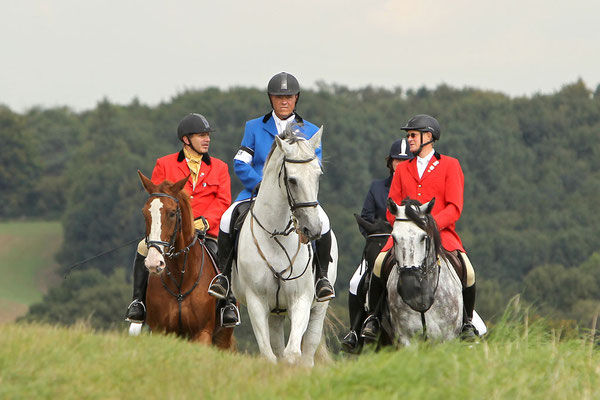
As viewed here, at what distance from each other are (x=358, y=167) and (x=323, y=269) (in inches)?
4005

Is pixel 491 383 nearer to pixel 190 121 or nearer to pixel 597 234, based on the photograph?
pixel 190 121

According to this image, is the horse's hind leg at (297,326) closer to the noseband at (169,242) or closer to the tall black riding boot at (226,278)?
the tall black riding boot at (226,278)

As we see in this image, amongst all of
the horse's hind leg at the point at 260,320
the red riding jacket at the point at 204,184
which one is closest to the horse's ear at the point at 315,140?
the horse's hind leg at the point at 260,320

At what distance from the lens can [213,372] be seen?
28.2 ft

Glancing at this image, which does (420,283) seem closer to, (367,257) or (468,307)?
(468,307)

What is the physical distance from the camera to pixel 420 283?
34.2 feet

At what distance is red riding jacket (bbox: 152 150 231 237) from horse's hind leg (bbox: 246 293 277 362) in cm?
180

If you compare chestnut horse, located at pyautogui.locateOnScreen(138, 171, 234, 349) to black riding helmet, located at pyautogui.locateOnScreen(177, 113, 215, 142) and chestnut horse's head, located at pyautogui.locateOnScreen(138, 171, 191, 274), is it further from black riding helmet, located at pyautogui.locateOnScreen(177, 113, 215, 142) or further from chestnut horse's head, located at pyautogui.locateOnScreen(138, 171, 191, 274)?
black riding helmet, located at pyautogui.locateOnScreen(177, 113, 215, 142)

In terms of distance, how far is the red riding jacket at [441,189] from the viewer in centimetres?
1166

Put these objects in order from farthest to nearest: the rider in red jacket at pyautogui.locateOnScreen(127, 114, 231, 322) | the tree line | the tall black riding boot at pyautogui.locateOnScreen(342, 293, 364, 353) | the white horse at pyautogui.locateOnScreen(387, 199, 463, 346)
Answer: the tree line
the rider in red jacket at pyautogui.locateOnScreen(127, 114, 231, 322)
the tall black riding boot at pyautogui.locateOnScreen(342, 293, 364, 353)
the white horse at pyautogui.locateOnScreen(387, 199, 463, 346)

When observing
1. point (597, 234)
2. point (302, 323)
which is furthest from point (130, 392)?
point (597, 234)

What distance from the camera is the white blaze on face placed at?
10.5 meters

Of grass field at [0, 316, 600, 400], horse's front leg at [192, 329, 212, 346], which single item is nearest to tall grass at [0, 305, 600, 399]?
grass field at [0, 316, 600, 400]

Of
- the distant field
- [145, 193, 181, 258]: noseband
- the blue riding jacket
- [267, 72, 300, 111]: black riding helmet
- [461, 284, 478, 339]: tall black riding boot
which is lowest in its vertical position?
the distant field
